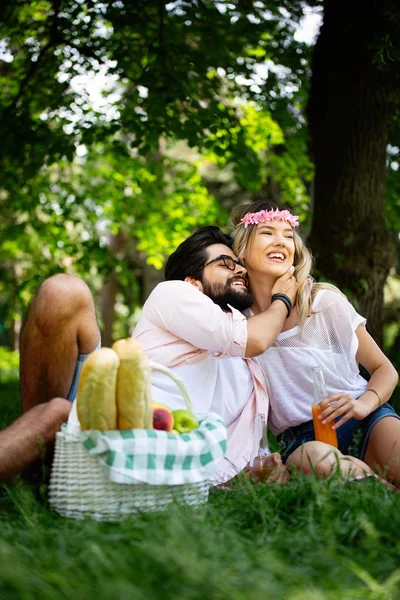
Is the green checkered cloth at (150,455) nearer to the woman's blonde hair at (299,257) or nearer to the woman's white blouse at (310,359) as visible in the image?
the woman's white blouse at (310,359)

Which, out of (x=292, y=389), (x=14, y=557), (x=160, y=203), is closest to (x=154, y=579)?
(x=14, y=557)

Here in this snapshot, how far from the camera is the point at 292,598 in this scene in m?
1.56

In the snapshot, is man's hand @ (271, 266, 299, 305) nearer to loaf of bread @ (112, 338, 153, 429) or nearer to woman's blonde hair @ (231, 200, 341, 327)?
woman's blonde hair @ (231, 200, 341, 327)

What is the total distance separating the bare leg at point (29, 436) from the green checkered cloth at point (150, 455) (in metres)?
0.29

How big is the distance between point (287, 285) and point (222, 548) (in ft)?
5.71

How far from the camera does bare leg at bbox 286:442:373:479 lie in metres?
2.70

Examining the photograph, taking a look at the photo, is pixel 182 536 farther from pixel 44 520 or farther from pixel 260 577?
→ pixel 44 520

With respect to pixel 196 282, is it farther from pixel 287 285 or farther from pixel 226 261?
pixel 287 285

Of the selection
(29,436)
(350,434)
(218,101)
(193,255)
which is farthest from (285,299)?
(218,101)

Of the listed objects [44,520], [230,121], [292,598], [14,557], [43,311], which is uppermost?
[230,121]

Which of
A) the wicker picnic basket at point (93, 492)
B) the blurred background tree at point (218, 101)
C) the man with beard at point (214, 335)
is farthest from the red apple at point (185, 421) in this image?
the blurred background tree at point (218, 101)

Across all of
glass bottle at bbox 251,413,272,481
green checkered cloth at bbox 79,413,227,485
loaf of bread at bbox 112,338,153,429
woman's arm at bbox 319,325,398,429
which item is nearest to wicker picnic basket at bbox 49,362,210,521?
green checkered cloth at bbox 79,413,227,485

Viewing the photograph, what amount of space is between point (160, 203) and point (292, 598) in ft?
33.6

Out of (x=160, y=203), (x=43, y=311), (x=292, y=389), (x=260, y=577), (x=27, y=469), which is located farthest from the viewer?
(x=160, y=203)
